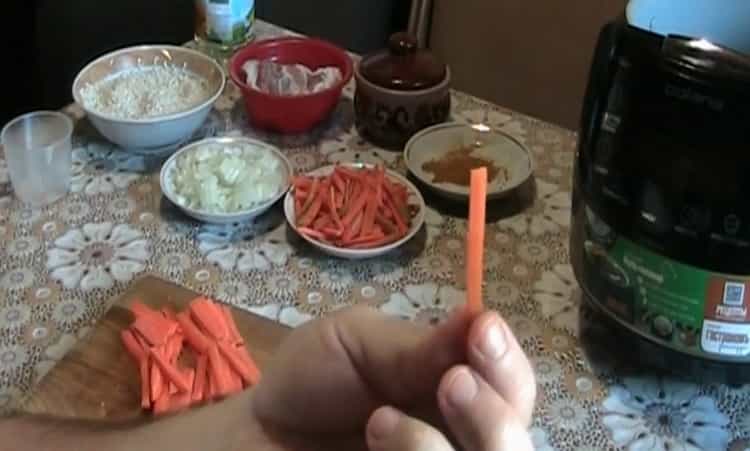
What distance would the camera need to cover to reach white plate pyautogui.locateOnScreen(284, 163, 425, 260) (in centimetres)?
96

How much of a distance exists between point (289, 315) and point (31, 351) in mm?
199

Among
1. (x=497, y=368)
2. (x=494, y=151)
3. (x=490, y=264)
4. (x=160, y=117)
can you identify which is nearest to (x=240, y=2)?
(x=160, y=117)

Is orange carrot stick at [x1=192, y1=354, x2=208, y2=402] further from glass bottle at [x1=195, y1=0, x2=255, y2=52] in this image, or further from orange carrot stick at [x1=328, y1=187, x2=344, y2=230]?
glass bottle at [x1=195, y1=0, x2=255, y2=52]

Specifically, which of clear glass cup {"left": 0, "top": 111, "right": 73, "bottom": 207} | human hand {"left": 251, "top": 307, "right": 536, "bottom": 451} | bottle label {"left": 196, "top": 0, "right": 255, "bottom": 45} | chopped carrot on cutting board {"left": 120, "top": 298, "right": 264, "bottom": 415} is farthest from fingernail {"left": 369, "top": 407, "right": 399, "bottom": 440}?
bottle label {"left": 196, "top": 0, "right": 255, "bottom": 45}

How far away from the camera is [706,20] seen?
0.87 meters

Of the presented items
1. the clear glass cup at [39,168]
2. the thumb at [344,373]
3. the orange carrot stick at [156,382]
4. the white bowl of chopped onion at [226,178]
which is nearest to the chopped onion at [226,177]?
the white bowl of chopped onion at [226,178]

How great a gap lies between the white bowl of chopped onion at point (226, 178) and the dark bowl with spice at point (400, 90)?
0.34ft

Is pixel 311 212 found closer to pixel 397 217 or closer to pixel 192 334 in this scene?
pixel 397 217

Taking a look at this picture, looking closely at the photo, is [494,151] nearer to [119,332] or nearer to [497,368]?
[119,332]

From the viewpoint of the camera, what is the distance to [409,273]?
3.16ft

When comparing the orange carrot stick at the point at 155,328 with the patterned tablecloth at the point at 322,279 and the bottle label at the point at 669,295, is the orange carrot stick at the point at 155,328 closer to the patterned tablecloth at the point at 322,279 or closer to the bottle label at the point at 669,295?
the patterned tablecloth at the point at 322,279

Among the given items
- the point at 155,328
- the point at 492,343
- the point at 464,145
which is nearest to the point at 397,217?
the point at 464,145

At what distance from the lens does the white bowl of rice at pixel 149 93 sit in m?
1.07

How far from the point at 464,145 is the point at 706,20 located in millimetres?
297
